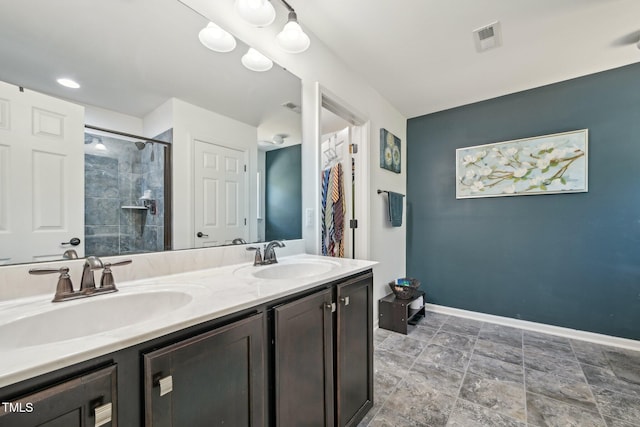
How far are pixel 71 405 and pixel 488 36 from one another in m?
2.80

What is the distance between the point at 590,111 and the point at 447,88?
127 centimetres

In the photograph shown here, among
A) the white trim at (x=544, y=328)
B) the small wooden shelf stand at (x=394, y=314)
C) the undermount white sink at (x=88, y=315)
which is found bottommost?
the white trim at (x=544, y=328)

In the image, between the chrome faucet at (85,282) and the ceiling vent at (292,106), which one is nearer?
the chrome faucet at (85,282)

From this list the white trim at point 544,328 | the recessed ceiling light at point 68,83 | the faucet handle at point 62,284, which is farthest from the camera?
the white trim at point 544,328

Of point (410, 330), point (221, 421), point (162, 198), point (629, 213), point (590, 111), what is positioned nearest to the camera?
point (221, 421)

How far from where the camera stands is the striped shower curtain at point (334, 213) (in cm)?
266

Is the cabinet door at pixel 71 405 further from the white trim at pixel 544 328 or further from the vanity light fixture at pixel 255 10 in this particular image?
the white trim at pixel 544 328

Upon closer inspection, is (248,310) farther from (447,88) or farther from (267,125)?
(447,88)

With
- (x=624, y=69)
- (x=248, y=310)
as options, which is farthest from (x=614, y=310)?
(x=248, y=310)

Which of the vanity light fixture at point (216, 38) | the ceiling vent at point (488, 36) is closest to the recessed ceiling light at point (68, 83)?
the vanity light fixture at point (216, 38)

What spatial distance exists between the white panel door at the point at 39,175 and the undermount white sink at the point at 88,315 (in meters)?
0.25

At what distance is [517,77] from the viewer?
8.11 feet

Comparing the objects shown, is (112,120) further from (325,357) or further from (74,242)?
(325,357)

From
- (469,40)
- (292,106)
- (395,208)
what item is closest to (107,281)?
(292,106)
